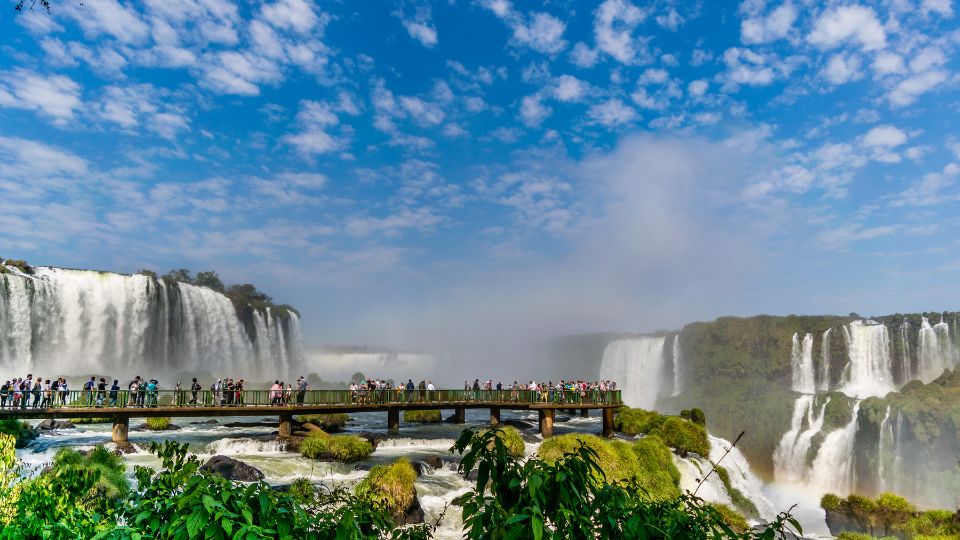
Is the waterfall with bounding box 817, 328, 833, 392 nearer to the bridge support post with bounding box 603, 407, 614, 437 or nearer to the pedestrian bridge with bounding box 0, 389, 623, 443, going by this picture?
the pedestrian bridge with bounding box 0, 389, 623, 443

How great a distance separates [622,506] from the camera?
3654 mm

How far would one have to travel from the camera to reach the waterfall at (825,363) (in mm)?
54000

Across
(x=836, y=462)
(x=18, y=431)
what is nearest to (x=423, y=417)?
(x=18, y=431)

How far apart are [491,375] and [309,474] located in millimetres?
92003

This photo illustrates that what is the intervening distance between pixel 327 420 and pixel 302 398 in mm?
3596

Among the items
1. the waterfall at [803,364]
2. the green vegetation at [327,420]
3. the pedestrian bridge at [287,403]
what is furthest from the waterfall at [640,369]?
the green vegetation at [327,420]

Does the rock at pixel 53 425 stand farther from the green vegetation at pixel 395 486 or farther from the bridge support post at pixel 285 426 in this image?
the green vegetation at pixel 395 486

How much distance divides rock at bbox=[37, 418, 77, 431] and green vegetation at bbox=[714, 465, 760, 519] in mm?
31841

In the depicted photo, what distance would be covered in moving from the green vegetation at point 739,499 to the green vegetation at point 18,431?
2891cm

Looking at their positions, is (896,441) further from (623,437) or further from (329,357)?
(329,357)

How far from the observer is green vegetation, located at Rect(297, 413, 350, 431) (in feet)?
102

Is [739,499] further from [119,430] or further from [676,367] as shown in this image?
A: [676,367]

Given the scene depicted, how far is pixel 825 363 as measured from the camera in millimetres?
54500

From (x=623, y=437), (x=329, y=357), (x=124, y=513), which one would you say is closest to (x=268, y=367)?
(x=329, y=357)
